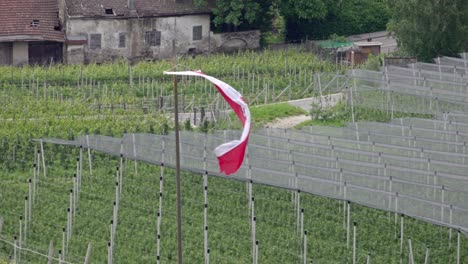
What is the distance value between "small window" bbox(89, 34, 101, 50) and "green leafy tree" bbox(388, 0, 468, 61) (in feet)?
34.7

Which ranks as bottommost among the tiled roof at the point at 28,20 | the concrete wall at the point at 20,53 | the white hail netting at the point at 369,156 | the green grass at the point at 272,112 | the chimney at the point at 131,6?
the green grass at the point at 272,112

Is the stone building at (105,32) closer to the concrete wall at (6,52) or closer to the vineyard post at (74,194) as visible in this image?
the concrete wall at (6,52)

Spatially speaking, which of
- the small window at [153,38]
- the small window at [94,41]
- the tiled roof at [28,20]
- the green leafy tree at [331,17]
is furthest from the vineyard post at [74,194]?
the green leafy tree at [331,17]

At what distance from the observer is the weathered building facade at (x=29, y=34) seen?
57188 mm

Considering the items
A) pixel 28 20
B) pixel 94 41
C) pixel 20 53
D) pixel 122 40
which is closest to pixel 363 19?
pixel 122 40

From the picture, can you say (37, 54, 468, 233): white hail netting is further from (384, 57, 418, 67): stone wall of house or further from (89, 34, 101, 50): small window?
(89, 34, 101, 50): small window

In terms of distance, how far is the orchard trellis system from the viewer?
3450cm

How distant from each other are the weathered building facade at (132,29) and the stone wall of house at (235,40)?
0.35 meters

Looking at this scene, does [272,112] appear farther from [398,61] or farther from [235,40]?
[235,40]

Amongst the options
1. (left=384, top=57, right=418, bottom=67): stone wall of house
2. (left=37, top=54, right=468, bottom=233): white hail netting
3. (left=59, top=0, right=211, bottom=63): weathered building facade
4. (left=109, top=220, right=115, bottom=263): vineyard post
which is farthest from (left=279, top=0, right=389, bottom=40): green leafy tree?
(left=109, top=220, right=115, bottom=263): vineyard post

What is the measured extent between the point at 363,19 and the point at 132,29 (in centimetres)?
964

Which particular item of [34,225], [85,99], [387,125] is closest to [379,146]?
[387,125]

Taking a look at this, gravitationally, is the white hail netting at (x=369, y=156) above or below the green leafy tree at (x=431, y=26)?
below

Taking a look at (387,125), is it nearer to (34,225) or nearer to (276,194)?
(276,194)
